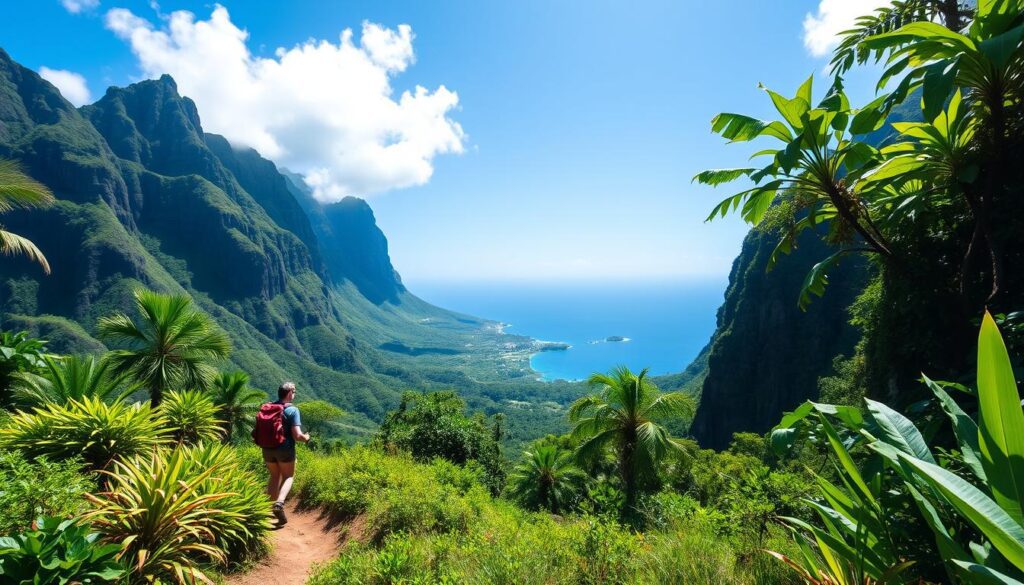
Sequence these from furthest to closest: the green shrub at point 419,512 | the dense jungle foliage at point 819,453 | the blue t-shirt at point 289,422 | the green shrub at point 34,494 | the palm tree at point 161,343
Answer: the palm tree at point 161,343, the blue t-shirt at point 289,422, the green shrub at point 419,512, the green shrub at point 34,494, the dense jungle foliage at point 819,453

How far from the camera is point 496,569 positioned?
329 cm

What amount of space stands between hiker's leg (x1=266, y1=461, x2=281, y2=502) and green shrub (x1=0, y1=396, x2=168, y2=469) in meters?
1.40

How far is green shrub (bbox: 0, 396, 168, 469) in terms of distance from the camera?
455 centimetres

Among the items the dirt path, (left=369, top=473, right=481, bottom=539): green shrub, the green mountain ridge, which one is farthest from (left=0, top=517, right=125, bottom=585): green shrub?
the green mountain ridge

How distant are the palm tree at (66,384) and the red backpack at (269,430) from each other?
2.47 metres

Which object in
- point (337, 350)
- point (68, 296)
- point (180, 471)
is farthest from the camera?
point (337, 350)

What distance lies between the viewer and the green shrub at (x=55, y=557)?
234 cm

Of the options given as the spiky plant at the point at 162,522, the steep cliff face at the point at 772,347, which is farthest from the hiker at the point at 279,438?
the steep cliff face at the point at 772,347

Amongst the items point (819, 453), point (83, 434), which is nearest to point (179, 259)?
point (83, 434)

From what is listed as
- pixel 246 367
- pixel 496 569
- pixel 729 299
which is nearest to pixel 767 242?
pixel 729 299

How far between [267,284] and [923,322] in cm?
14891

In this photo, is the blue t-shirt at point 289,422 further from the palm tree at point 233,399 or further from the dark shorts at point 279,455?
the palm tree at point 233,399

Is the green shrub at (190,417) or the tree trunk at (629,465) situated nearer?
the green shrub at (190,417)

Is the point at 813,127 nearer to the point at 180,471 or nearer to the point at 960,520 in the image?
the point at 960,520
